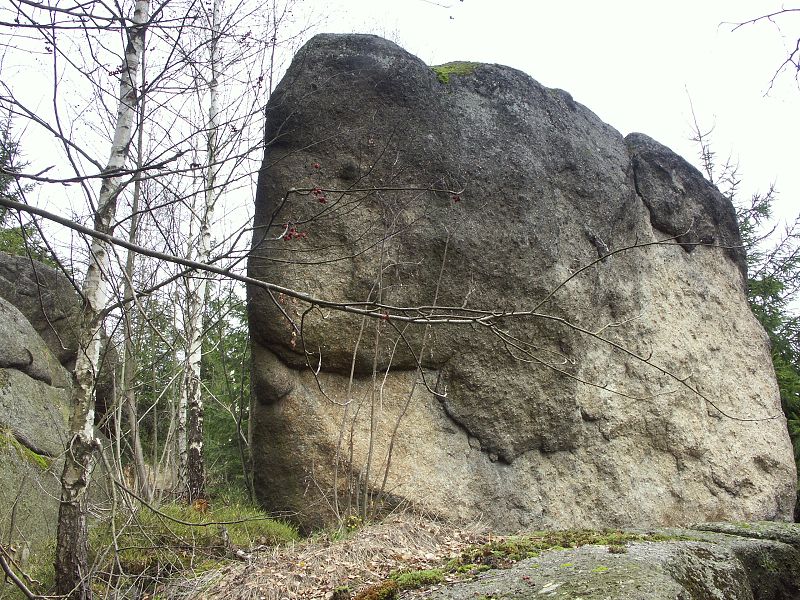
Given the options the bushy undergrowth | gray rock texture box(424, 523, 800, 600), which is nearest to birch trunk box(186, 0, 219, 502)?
the bushy undergrowth

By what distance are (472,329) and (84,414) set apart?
8.60 feet

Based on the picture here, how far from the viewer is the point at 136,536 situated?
4496 millimetres

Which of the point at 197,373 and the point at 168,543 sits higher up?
the point at 197,373

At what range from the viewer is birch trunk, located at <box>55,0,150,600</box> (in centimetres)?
394

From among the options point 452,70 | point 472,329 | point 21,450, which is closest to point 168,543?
point 21,450

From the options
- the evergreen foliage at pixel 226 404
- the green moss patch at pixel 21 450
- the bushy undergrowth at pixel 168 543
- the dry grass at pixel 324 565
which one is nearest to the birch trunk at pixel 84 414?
the bushy undergrowth at pixel 168 543

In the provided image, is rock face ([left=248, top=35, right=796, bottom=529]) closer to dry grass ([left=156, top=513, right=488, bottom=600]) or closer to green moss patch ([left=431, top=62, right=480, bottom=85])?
green moss patch ([left=431, top=62, right=480, bottom=85])

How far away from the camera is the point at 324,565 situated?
13.6ft

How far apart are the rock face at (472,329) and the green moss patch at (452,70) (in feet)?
0.08

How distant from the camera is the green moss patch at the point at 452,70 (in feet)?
22.2

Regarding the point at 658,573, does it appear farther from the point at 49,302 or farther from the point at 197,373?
the point at 49,302

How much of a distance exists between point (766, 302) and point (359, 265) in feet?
22.9

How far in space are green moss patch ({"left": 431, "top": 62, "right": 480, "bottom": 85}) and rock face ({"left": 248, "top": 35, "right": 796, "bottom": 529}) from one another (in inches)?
0.9

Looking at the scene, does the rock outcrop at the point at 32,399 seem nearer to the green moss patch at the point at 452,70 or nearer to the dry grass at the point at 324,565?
the dry grass at the point at 324,565
